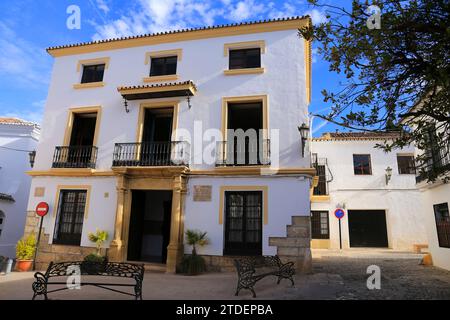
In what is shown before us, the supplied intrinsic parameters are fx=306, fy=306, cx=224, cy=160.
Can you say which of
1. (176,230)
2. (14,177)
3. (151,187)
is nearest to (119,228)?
(151,187)

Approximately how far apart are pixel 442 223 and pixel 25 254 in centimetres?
1365

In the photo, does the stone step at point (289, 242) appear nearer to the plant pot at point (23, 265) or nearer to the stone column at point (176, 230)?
the stone column at point (176, 230)

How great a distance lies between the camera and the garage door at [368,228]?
17.5 meters

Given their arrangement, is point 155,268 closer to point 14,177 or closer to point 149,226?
point 149,226

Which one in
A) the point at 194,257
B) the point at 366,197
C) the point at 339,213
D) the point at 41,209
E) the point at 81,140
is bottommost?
the point at 194,257

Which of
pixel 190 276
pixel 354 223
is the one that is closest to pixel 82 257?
pixel 190 276

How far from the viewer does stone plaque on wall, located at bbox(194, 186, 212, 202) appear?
9531 mm

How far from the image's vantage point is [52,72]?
12344mm

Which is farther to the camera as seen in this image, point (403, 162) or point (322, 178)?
point (322, 178)

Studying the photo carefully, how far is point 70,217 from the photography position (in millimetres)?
10586

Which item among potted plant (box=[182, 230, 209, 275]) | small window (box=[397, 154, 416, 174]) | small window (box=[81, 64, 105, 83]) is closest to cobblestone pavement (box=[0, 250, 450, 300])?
potted plant (box=[182, 230, 209, 275])

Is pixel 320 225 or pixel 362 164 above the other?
pixel 362 164

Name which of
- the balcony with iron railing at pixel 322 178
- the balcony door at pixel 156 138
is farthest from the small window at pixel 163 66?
the balcony with iron railing at pixel 322 178

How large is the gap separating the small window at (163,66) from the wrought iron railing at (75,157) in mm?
3531
